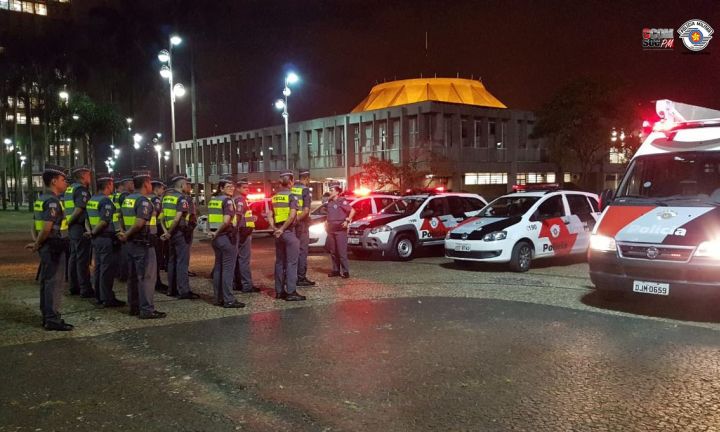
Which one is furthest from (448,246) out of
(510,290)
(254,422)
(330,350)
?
(254,422)

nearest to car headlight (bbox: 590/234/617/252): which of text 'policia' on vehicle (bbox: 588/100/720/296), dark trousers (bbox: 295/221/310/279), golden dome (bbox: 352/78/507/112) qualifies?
text 'policia' on vehicle (bbox: 588/100/720/296)

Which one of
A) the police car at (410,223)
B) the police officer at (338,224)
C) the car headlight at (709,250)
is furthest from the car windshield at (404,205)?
the car headlight at (709,250)

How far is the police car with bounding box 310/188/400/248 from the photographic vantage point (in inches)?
592

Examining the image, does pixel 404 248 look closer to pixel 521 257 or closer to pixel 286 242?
pixel 521 257

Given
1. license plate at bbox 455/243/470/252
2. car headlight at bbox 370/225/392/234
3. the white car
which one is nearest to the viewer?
license plate at bbox 455/243/470/252

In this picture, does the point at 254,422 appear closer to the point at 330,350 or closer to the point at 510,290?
the point at 330,350

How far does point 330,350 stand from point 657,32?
65.8ft

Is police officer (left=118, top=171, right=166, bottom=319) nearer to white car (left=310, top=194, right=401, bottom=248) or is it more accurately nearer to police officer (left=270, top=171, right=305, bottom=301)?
police officer (left=270, top=171, right=305, bottom=301)

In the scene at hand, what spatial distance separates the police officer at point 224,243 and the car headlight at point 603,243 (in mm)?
5018

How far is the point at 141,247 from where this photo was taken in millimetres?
7660

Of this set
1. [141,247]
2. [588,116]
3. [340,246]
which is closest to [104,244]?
[141,247]

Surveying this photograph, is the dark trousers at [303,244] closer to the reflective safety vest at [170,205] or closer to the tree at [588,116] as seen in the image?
the reflective safety vest at [170,205]

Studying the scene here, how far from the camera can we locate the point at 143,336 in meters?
6.85

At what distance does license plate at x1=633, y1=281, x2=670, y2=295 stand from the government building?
2746 centimetres
